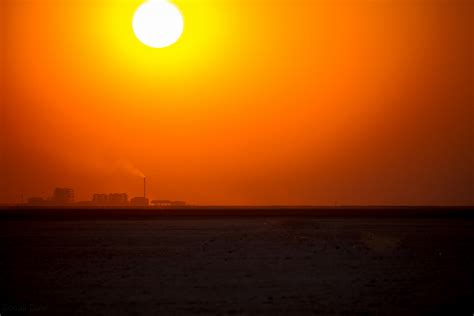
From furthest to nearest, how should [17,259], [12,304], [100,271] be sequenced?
1. [17,259]
2. [100,271]
3. [12,304]

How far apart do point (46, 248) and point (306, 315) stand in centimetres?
2739

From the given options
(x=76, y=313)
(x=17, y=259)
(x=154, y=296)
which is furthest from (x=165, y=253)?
(x=76, y=313)

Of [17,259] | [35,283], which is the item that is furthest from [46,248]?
[35,283]

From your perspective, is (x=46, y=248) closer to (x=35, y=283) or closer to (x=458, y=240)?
(x=35, y=283)

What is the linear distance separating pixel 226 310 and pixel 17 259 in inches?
748

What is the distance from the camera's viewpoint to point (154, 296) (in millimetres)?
27469

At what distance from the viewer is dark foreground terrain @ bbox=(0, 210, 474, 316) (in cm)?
2519

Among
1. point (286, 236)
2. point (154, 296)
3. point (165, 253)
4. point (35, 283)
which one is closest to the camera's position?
point (154, 296)

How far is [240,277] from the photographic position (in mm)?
32188

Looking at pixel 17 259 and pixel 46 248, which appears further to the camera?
pixel 46 248

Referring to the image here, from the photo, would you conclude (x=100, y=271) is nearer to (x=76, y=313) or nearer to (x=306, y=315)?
(x=76, y=313)

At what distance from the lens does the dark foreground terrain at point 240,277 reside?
2519 centimetres

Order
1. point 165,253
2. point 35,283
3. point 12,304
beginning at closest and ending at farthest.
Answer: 1. point 12,304
2. point 35,283
3. point 165,253

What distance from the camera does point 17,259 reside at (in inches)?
1580
